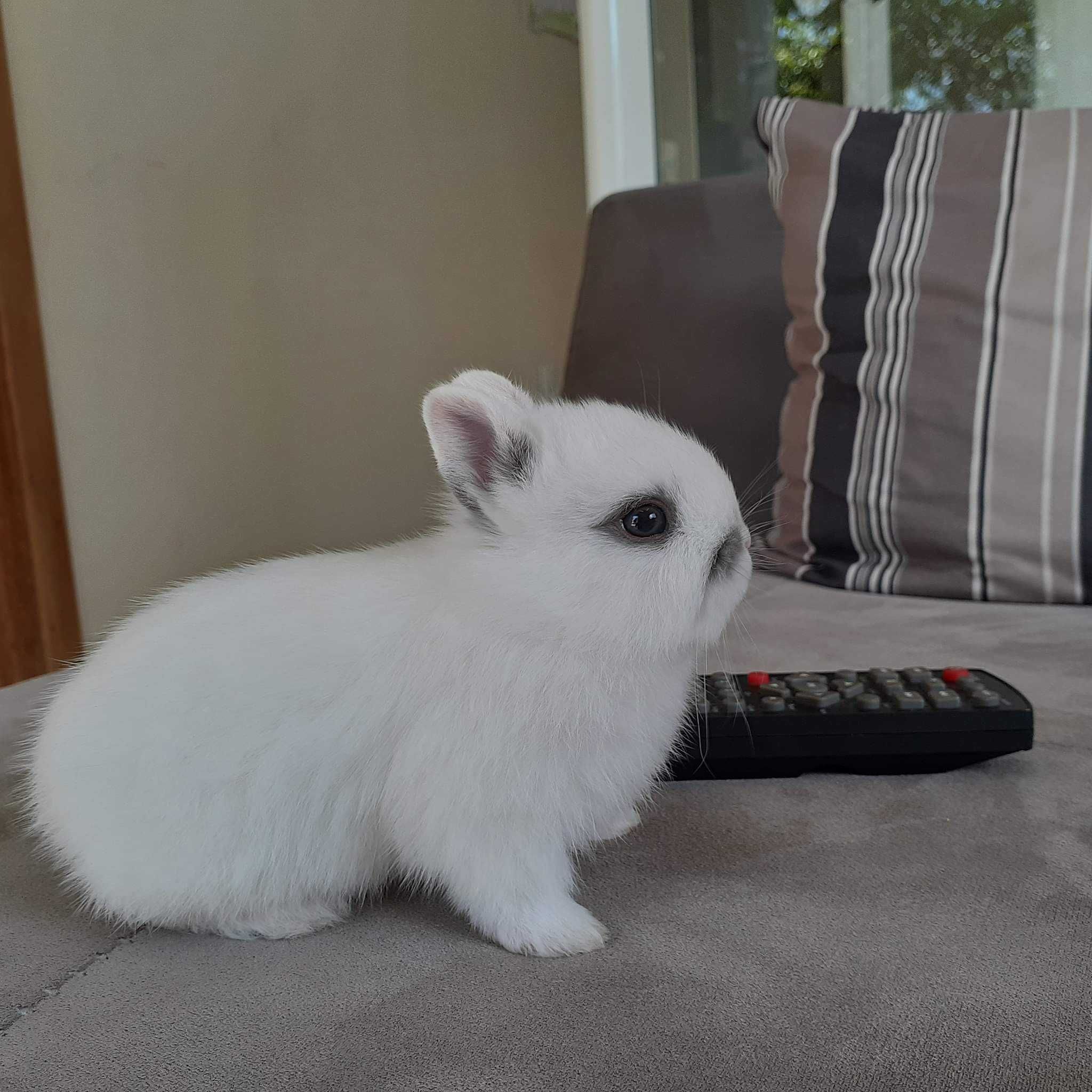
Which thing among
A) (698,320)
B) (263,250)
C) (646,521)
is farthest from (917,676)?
(263,250)

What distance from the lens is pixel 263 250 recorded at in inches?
75.1

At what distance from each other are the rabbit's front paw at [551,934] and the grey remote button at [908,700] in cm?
25

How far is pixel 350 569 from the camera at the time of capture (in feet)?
1.67

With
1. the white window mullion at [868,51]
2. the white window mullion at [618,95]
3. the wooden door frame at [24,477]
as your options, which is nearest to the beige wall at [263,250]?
the wooden door frame at [24,477]

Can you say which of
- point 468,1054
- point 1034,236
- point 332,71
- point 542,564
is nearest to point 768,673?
point 542,564

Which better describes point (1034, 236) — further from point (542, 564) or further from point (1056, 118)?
point (542, 564)

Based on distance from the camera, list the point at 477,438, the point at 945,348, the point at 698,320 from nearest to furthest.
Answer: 1. the point at 477,438
2. the point at 945,348
3. the point at 698,320

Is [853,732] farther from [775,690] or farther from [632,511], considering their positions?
[632,511]

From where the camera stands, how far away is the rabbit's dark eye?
0.49 metres

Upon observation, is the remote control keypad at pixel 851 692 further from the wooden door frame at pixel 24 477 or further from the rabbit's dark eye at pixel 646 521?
the wooden door frame at pixel 24 477

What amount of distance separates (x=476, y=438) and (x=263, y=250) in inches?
61.8

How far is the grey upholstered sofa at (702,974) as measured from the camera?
1.15 ft

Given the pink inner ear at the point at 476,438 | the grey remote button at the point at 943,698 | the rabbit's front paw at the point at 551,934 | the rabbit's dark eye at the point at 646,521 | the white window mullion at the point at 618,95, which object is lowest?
the rabbit's front paw at the point at 551,934

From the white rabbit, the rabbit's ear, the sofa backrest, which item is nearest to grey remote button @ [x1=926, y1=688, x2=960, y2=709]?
the white rabbit
